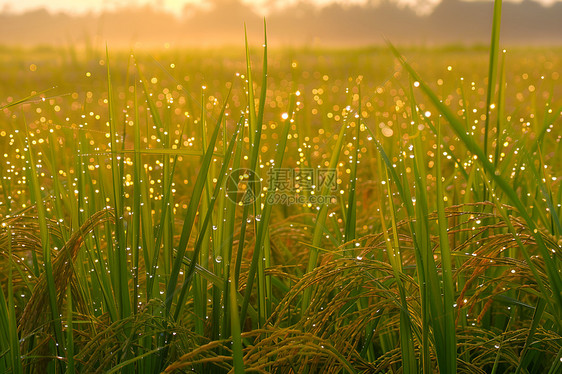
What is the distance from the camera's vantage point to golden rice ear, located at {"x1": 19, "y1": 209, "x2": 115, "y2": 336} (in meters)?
0.83

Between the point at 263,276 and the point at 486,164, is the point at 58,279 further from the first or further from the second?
the point at 486,164

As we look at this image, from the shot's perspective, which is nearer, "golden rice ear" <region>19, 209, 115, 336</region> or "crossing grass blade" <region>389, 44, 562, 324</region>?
"crossing grass blade" <region>389, 44, 562, 324</region>

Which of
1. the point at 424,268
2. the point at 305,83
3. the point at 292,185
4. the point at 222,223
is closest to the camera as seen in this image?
the point at 424,268

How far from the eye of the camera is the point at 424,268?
0.76 m

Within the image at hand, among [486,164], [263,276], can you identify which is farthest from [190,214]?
[486,164]

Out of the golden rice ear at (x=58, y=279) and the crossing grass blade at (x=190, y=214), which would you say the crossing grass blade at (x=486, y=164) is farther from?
the golden rice ear at (x=58, y=279)

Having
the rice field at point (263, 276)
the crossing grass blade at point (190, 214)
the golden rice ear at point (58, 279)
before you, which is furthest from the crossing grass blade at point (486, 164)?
the golden rice ear at point (58, 279)

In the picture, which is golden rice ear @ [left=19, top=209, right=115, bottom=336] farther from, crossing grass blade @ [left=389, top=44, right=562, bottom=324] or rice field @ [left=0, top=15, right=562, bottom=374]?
crossing grass blade @ [left=389, top=44, right=562, bottom=324]

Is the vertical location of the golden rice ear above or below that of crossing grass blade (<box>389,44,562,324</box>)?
below

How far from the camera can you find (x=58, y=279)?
88cm

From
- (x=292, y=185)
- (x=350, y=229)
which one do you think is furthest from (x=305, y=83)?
(x=350, y=229)

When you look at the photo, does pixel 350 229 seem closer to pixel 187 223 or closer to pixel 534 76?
pixel 187 223

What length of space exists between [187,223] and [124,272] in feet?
0.45

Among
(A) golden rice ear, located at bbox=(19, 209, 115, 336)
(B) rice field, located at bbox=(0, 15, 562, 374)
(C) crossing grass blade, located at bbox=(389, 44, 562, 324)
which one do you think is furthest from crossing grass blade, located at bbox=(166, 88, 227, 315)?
(C) crossing grass blade, located at bbox=(389, 44, 562, 324)
